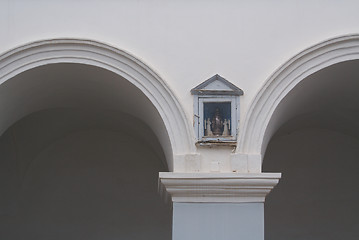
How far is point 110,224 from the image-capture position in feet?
29.4

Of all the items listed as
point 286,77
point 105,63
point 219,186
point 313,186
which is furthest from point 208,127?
point 313,186

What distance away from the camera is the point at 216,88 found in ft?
19.2

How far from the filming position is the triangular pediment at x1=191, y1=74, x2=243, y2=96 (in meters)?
5.81

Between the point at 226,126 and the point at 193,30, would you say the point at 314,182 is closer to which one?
the point at 226,126

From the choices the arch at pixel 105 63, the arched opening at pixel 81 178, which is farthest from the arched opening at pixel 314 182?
the arch at pixel 105 63

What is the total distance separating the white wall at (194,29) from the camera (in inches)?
231

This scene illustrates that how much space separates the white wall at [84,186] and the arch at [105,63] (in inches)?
116

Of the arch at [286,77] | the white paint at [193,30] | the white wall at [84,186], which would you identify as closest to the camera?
the arch at [286,77]

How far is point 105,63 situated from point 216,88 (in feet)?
3.67

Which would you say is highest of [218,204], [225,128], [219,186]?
[225,128]

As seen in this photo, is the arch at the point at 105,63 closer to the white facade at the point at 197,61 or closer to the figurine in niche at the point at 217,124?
the white facade at the point at 197,61

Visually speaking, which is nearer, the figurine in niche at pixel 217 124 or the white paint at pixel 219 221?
the white paint at pixel 219 221

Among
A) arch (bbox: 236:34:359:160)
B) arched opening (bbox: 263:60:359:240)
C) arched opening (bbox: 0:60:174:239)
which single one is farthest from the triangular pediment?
arched opening (bbox: 263:60:359:240)

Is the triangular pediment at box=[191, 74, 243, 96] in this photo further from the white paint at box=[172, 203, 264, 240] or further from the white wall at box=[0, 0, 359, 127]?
the white paint at box=[172, 203, 264, 240]
